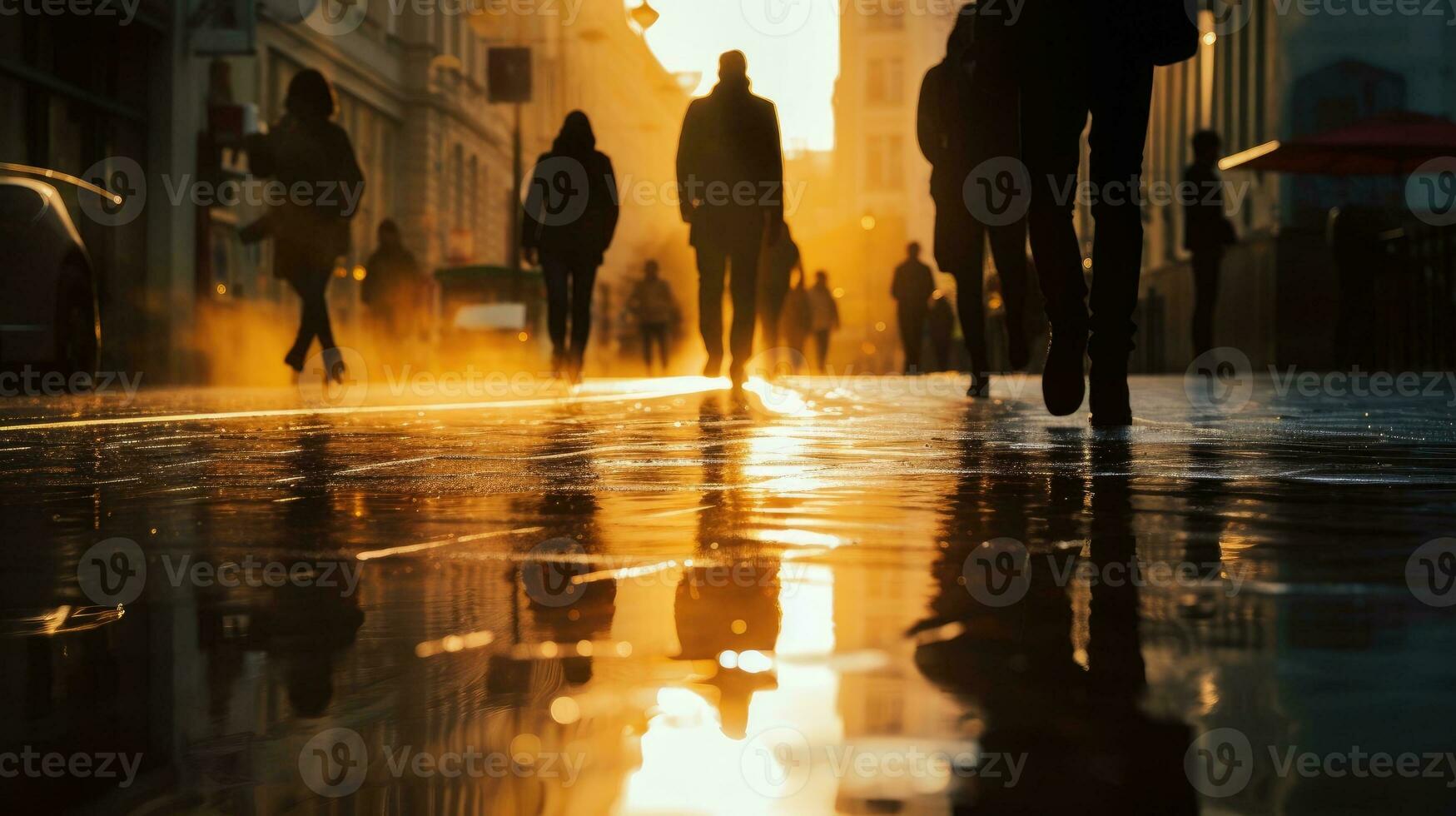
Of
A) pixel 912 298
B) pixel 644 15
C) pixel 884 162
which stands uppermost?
pixel 884 162

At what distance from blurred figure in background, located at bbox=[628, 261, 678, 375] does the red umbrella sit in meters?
9.25

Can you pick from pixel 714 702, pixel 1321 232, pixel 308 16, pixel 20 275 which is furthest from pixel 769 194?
pixel 308 16

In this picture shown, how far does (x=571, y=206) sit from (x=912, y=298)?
10055 mm

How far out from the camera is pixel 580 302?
1300cm

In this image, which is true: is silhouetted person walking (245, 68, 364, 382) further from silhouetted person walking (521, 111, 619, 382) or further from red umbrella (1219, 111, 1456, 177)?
red umbrella (1219, 111, 1456, 177)

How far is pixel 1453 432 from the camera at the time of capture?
20.7ft

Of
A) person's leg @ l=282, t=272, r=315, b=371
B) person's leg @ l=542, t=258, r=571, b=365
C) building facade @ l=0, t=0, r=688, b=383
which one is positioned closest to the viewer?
person's leg @ l=282, t=272, r=315, b=371

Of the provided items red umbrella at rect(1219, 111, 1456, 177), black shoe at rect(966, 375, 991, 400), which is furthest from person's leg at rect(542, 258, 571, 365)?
red umbrella at rect(1219, 111, 1456, 177)

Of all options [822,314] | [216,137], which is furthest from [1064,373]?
[822,314]

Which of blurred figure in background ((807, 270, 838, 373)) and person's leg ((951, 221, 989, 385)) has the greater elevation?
blurred figure in background ((807, 270, 838, 373))

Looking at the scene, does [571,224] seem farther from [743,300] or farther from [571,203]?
[743,300]

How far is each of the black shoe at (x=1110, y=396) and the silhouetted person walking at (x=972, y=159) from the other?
239 centimetres

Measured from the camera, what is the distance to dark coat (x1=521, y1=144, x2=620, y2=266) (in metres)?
12.5

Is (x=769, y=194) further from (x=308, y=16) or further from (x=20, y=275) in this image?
(x=308, y=16)
